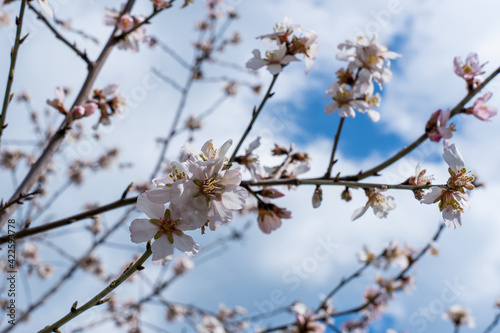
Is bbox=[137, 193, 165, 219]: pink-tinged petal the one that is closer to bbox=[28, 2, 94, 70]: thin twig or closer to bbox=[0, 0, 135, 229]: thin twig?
bbox=[0, 0, 135, 229]: thin twig

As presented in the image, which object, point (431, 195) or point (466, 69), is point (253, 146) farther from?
point (466, 69)

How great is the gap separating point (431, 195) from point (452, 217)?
0.13 m

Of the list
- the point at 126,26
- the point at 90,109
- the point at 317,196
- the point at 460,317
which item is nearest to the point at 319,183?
the point at 317,196

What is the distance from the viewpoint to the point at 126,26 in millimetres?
2678

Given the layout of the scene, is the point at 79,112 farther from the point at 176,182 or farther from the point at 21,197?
the point at 176,182

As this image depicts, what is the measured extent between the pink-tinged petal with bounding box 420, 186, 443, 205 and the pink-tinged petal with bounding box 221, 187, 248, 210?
0.73 meters

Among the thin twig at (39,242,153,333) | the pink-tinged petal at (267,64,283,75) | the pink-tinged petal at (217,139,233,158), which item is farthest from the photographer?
the pink-tinged petal at (267,64,283,75)

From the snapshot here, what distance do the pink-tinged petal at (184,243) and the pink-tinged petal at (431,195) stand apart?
0.86 m

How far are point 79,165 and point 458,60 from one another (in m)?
6.63

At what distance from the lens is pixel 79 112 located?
218 centimetres

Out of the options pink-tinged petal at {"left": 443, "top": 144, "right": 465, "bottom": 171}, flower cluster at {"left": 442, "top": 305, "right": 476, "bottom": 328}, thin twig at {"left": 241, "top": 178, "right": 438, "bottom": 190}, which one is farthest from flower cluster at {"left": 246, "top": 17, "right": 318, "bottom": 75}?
flower cluster at {"left": 442, "top": 305, "right": 476, "bottom": 328}

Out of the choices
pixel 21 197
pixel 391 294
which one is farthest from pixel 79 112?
pixel 391 294

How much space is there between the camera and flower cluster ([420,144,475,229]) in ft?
4.78

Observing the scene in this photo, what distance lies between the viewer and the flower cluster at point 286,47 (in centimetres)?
202
